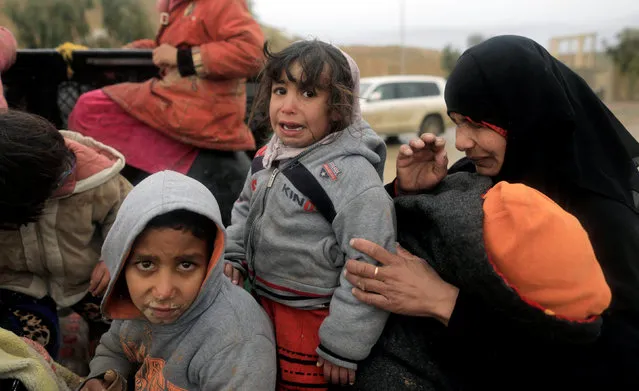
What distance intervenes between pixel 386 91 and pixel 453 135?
3772 mm

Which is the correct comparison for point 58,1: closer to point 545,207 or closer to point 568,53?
point 545,207

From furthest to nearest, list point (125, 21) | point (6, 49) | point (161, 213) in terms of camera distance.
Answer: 1. point (125, 21)
2. point (6, 49)
3. point (161, 213)

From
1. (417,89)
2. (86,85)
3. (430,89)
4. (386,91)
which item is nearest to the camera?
(86,85)

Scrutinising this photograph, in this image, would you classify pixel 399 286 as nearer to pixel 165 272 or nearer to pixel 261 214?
pixel 261 214

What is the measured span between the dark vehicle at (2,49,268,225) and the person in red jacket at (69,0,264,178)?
107 mm

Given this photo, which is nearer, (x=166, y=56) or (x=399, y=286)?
(x=399, y=286)

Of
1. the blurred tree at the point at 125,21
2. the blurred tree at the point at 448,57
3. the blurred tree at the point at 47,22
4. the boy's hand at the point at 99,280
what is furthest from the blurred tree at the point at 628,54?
the boy's hand at the point at 99,280

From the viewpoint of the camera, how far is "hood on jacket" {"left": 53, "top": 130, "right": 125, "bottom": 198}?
2.38 m

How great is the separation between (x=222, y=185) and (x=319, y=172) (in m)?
1.54

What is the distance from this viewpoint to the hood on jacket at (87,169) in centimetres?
238

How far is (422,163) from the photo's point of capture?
2.14m

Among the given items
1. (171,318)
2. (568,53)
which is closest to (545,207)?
(171,318)

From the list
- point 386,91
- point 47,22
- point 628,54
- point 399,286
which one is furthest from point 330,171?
point 628,54

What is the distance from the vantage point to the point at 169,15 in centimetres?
330
